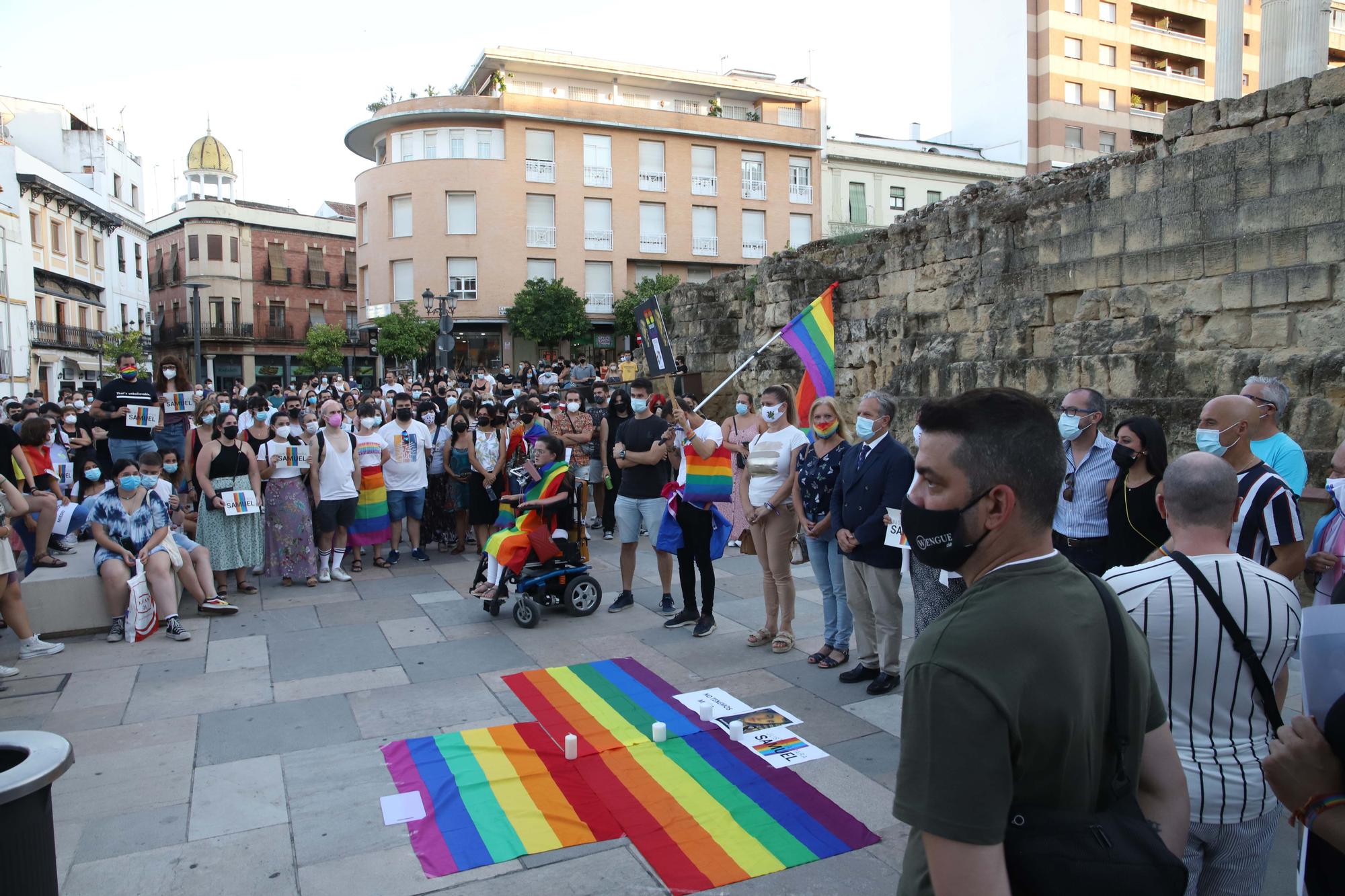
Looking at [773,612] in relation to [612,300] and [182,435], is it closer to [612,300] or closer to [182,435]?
[182,435]

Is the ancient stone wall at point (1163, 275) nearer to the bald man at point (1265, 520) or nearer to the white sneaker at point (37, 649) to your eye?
the bald man at point (1265, 520)

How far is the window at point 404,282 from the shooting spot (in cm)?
3544

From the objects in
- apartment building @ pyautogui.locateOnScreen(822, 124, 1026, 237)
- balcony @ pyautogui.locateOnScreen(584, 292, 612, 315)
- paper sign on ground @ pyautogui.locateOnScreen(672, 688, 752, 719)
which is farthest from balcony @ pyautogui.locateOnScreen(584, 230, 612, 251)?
paper sign on ground @ pyautogui.locateOnScreen(672, 688, 752, 719)

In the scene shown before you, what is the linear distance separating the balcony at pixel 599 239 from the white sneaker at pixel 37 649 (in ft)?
103

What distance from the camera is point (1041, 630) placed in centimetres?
158

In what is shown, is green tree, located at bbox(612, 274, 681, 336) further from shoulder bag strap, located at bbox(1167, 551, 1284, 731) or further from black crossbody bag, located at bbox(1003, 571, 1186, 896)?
black crossbody bag, located at bbox(1003, 571, 1186, 896)

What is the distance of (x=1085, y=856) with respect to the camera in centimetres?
154

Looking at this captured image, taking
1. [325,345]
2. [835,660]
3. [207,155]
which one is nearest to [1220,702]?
[835,660]

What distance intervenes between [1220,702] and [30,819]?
11.3 feet

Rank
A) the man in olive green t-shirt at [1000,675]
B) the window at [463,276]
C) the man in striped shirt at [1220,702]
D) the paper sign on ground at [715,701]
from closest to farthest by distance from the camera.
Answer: the man in olive green t-shirt at [1000,675]
the man in striped shirt at [1220,702]
the paper sign on ground at [715,701]
the window at [463,276]

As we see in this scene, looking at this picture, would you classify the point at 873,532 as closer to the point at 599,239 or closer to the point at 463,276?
the point at 463,276

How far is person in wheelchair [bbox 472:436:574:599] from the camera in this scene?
23.9 feet

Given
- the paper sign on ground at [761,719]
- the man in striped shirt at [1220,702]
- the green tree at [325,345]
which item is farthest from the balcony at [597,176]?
the man in striped shirt at [1220,702]

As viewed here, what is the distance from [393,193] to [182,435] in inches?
1061
